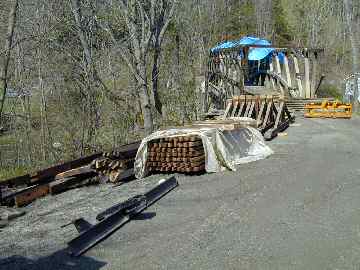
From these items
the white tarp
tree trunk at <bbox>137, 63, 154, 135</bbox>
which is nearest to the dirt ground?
the white tarp

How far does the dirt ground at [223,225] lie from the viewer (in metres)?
4.70

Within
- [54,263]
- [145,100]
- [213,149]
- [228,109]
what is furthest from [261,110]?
[54,263]

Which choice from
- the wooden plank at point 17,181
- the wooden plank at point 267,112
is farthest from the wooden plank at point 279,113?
the wooden plank at point 17,181

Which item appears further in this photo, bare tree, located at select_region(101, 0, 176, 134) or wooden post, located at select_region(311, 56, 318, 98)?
wooden post, located at select_region(311, 56, 318, 98)

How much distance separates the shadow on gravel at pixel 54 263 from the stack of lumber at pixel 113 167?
3.65 metres

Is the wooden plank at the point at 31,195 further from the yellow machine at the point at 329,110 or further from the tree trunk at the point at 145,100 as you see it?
the yellow machine at the point at 329,110

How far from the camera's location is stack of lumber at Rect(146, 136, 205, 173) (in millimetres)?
8531

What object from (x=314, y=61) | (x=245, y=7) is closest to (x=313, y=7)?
(x=245, y=7)

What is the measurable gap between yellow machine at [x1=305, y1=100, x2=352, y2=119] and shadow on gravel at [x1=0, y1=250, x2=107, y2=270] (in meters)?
14.6

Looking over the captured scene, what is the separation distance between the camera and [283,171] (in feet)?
28.2

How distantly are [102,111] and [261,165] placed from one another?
545 centimetres

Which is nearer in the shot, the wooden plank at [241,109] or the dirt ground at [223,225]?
the dirt ground at [223,225]

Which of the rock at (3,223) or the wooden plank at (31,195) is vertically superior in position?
the wooden plank at (31,195)

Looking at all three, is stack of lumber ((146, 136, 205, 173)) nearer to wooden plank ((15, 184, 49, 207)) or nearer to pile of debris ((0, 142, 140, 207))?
pile of debris ((0, 142, 140, 207))
